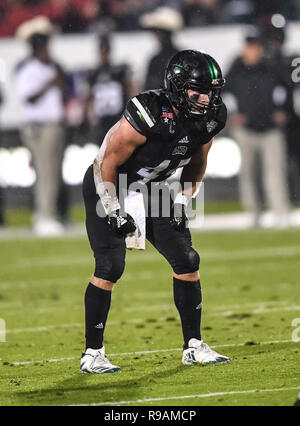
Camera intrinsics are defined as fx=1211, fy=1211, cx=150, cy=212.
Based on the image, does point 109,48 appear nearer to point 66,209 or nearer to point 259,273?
point 66,209

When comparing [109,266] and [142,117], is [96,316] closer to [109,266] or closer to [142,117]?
[109,266]

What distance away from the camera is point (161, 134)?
22.0 feet

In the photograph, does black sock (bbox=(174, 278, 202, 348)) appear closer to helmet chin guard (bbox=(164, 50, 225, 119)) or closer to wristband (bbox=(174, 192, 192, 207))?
wristband (bbox=(174, 192, 192, 207))

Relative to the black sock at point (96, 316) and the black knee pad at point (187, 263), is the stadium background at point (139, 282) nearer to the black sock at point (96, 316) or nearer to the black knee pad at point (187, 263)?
the black sock at point (96, 316)

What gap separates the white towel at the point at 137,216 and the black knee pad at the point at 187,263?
245 mm

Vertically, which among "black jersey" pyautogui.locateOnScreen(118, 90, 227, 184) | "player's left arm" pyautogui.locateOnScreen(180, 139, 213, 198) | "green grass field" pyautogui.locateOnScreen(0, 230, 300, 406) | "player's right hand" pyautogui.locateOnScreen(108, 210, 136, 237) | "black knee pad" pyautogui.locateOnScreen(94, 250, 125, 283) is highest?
"black jersey" pyautogui.locateOnScreen(118, 90, 227, 184)

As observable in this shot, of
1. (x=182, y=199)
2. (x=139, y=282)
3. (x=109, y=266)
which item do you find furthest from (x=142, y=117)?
(x=139, y=282)

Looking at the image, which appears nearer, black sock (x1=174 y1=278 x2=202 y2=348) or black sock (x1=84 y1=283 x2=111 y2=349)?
black sock (x1=84 y1=283 x2=111 y2=349)

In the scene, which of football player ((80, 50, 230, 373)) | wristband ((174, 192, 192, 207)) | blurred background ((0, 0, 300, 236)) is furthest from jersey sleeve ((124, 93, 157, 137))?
blurred background ((0, 0, 300, 236))

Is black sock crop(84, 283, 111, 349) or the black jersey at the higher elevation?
the black jersey

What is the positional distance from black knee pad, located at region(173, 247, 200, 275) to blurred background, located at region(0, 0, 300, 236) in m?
7.87

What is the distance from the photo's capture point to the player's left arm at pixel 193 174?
7145mm

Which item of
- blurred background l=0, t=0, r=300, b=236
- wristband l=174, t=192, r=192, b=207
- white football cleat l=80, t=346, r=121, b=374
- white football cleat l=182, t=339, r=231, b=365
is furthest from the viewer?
blurred background l=0, t=0, r=300, b=236

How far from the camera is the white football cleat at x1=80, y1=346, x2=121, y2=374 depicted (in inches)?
269
